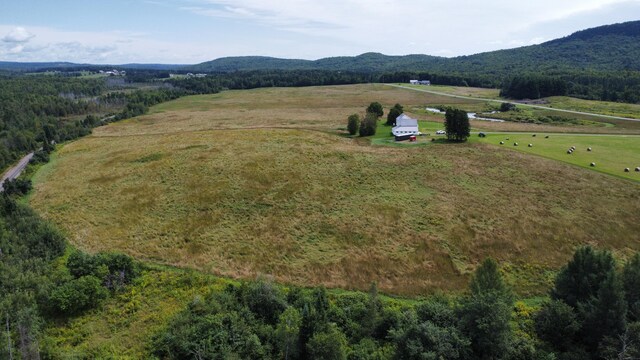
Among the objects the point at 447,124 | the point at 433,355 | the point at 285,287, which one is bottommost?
the point at 285,287

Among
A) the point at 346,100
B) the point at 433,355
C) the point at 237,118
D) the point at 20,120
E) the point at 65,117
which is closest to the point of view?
the point at 433,355

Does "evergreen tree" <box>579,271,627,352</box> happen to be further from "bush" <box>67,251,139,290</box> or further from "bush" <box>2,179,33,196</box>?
"bush" <box>2,179,33,196</box>

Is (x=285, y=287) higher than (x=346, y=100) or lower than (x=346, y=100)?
lower

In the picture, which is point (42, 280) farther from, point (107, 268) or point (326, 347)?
point (326, 347)

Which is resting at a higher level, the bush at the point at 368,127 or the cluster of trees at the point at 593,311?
the bush at the point at 368,127

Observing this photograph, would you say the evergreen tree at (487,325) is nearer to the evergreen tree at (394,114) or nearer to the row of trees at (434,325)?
the row of trees at (434,325)

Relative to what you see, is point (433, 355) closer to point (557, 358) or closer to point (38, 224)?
point (557, 358)

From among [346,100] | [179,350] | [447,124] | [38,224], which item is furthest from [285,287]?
[346,100]

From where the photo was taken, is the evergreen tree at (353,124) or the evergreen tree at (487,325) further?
the evergreen tree at (353,124)

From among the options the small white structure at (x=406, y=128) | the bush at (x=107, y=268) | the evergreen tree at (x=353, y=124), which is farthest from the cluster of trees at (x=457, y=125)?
the bush at (x=107, y=268)
